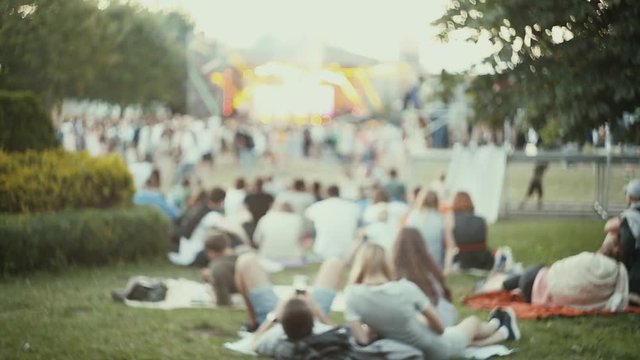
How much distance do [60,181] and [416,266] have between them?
4.91m

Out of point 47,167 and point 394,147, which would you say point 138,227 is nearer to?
point 47,167

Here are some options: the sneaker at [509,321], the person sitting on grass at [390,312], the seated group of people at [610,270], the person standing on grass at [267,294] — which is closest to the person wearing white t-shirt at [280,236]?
the person standing on grass at [267,294]

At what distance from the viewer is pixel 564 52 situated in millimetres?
7211

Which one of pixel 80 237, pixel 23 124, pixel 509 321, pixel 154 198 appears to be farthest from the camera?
pixel 154 198

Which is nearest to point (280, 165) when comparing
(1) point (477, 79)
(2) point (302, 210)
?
(2) point (302, 210)

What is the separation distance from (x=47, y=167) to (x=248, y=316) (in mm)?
3655

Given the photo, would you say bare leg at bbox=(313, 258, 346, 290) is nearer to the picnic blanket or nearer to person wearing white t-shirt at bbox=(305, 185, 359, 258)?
the picnic blanket

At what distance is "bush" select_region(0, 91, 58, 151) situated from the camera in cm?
957

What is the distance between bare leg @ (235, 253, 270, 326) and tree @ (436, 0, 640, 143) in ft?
8.84

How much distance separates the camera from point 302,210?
13227 millimetres

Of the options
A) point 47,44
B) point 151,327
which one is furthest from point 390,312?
point 47,44

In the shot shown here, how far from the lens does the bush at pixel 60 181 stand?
30.1ft

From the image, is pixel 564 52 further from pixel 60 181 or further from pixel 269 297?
pixel 60 181

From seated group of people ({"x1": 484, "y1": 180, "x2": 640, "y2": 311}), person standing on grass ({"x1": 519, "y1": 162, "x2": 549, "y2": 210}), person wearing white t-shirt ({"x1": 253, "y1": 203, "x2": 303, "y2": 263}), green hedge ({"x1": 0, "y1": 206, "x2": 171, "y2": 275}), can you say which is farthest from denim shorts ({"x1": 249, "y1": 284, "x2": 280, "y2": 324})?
person standing on grass ({"x1": 519, "y1": 162, "x2": 549, "y2": 210})
